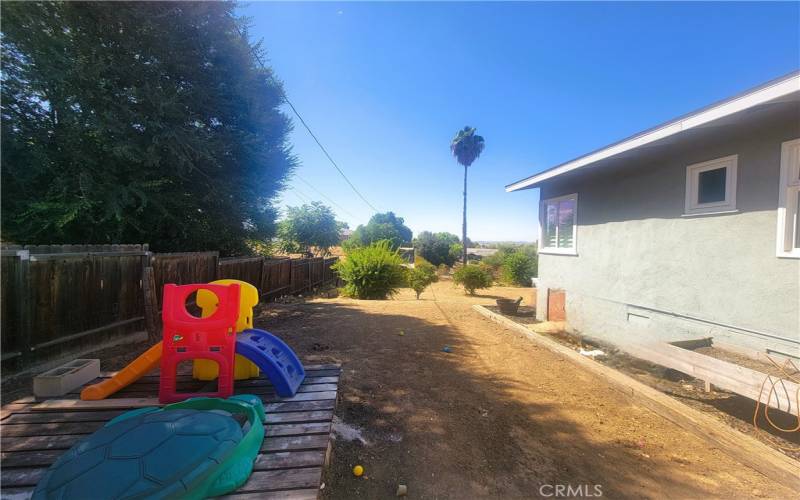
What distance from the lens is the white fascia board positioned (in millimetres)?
3223

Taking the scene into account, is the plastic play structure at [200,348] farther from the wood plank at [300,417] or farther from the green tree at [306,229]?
the green tree at [306,229]

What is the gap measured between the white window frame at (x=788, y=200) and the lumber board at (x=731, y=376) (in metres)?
1.53

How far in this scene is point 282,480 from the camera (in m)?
1.46

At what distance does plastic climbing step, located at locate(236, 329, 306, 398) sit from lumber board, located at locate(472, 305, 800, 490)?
3.58m

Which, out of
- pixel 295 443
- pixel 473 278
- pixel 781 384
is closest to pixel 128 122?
pixel 295 443

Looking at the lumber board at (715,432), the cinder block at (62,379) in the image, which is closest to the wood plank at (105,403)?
the cinder block at (62,379)

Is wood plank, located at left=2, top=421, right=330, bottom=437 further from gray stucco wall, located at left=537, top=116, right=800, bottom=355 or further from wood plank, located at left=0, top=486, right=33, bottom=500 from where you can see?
gray stucco wall, located at left=537, top=116, right=800, bottom=355

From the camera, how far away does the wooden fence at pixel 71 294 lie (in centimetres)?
379

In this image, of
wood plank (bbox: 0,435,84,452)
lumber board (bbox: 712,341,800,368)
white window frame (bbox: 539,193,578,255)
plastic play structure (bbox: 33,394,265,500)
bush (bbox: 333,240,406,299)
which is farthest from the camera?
bush (bbox: 333,240,406,299)

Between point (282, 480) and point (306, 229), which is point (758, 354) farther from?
point (306, 229)

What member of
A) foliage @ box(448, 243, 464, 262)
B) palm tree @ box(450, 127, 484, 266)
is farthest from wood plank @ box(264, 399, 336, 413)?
foliage @ box(448, 243, 464, 262)

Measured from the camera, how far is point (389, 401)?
3414mm

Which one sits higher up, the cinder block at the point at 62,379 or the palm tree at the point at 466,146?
the palm tree at the point at 466,146

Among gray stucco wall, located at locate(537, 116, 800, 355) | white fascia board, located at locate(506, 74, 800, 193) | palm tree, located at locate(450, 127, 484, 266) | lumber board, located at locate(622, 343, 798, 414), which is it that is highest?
palm tree, located at locate(450, 127, 484, 266)
